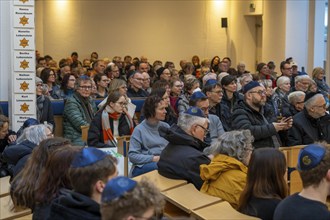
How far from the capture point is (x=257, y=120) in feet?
21.5

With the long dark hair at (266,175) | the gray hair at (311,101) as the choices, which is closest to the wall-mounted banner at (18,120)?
the gray hair at (311,101)

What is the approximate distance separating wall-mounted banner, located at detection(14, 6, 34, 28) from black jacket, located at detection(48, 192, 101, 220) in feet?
19.2

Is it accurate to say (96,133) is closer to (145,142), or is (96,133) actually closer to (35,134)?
(145,142)

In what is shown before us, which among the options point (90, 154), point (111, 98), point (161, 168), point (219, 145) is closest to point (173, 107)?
→ point (111, 98)

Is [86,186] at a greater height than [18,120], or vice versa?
[86,186]

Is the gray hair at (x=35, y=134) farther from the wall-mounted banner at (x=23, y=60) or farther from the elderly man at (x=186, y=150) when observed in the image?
the wall-mounted banner at (x=23, y=60)

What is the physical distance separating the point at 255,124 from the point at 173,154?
5.15ft

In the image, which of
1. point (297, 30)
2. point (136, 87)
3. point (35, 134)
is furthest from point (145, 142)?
point (297, 30)

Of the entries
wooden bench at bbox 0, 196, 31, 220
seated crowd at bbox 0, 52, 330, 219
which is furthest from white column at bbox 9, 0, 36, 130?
wooden bench at bbox 0, 196, 31, 220

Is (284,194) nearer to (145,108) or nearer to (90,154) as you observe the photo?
(90,154)

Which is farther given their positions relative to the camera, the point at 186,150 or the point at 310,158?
the point at 186,150

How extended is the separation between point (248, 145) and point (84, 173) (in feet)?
5.97

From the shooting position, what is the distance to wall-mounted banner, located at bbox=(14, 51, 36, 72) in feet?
28.0

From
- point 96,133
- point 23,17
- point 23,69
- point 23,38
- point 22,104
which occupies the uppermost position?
point 23,17
